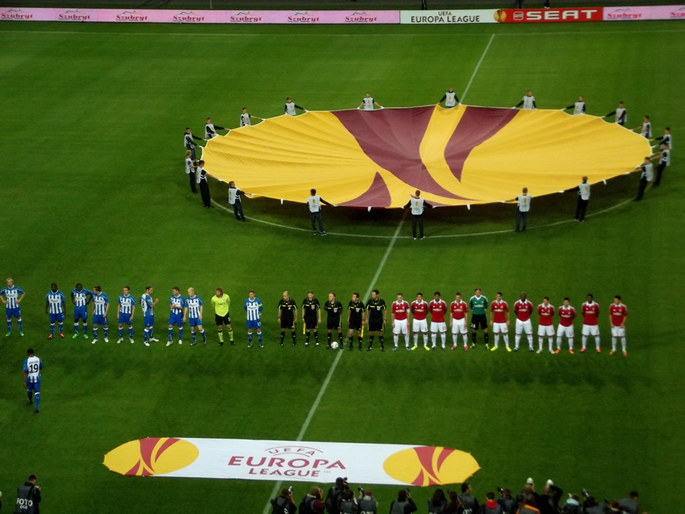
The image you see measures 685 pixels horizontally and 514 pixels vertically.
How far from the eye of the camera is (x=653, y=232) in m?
35.6

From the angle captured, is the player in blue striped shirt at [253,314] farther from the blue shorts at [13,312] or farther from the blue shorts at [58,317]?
the blue shorts at [13,312]

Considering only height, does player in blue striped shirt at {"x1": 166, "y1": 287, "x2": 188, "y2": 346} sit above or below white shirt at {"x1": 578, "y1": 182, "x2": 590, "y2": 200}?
below

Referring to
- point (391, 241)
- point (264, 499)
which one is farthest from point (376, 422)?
point (391, 241)

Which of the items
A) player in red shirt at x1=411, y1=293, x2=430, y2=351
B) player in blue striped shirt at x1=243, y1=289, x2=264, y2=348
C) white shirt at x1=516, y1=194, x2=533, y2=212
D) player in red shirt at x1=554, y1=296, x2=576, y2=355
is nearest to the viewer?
player in red shirt at x1=554, y1=296, x2=576, y2=355

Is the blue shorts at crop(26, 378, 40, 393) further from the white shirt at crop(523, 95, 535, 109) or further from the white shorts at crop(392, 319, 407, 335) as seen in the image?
the white shirt at crop(523, 95, 535, 109)

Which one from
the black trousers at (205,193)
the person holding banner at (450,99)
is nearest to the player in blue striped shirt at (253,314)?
the black trousers at (205,193)

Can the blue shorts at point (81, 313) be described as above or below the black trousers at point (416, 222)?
below

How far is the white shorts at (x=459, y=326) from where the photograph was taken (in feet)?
95.8

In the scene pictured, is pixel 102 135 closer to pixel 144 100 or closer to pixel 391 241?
pixel 144 100

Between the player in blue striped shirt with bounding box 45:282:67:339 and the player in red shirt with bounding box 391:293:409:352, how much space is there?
922 centimetres

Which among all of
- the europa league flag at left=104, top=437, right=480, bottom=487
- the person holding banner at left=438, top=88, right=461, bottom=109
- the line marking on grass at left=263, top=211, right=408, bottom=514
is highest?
the person holding banner at left=438, top=88, right=461, bottom=109

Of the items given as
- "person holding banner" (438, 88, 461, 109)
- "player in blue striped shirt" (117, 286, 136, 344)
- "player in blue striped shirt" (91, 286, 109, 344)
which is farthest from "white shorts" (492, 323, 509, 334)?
"person holding banner" (438, 88, 461, 109)

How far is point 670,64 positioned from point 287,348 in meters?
29.7

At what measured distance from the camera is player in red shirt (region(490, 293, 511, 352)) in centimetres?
2889
